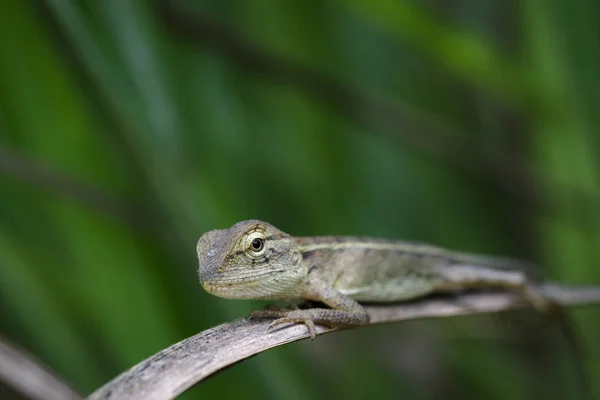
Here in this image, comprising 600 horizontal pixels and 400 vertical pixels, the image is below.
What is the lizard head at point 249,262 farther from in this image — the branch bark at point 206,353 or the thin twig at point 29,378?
the thin twig at point 29,378

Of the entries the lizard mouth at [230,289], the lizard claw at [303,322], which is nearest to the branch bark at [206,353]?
the lizard claw at [303,322]

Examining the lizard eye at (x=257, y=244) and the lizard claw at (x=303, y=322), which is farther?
the lizard eye at (x=257, y=244)

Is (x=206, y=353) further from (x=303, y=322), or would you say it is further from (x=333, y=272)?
(x=333, y=272)

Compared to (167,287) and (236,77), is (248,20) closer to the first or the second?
(236,77)

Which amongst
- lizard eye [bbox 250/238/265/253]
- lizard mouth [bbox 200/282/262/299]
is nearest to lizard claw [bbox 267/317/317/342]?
lizard mouth [bbox 200/282/262/299]

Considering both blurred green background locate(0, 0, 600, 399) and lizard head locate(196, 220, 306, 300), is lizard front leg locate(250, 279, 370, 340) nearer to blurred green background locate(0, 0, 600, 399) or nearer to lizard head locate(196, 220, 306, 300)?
lizard head locate(196, 220, 306, 300)

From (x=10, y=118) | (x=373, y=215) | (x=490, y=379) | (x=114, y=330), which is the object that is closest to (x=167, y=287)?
(x=114, y=330)

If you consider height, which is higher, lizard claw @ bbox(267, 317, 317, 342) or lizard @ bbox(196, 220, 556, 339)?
lizard @ bbox(196, 220, 556, 339)
